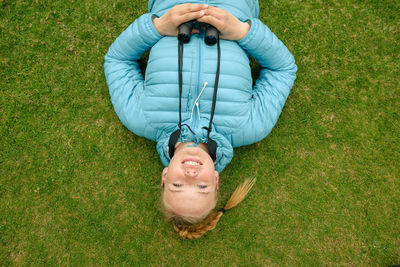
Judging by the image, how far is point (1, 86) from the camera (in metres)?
3.75

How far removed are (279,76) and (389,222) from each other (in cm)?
266

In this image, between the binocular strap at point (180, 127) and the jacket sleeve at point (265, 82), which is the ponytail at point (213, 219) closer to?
the jacket sleeve at point (265, 82)

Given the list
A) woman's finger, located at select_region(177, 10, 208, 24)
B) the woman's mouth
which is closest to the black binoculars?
woman's finger, located at select_region(177, 10, 208, 24)

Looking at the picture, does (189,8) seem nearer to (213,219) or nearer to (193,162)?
(193,162)

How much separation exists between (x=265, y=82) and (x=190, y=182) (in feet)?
5.39

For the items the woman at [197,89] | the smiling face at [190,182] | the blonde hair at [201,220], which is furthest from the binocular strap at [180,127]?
the blonde hair at [201,220]

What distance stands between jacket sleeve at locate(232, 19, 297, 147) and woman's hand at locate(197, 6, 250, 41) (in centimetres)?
14

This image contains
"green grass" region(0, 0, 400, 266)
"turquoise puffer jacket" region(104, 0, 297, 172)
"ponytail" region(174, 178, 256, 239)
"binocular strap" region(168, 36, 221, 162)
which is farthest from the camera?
"green grass" region(0, 0, 400, 266)

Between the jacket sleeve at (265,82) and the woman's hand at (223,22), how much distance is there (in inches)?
5.5

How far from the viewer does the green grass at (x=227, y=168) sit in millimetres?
3670

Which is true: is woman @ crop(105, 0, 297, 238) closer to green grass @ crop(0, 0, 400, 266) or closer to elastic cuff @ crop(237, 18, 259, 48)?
elastic cuff @ crop(237, 18, 259, 48)

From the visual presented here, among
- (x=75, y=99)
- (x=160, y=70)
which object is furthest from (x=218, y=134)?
(x=75, y=99)

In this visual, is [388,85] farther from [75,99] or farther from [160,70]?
[75,99]

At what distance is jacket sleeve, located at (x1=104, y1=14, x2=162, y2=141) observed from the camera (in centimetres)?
298
